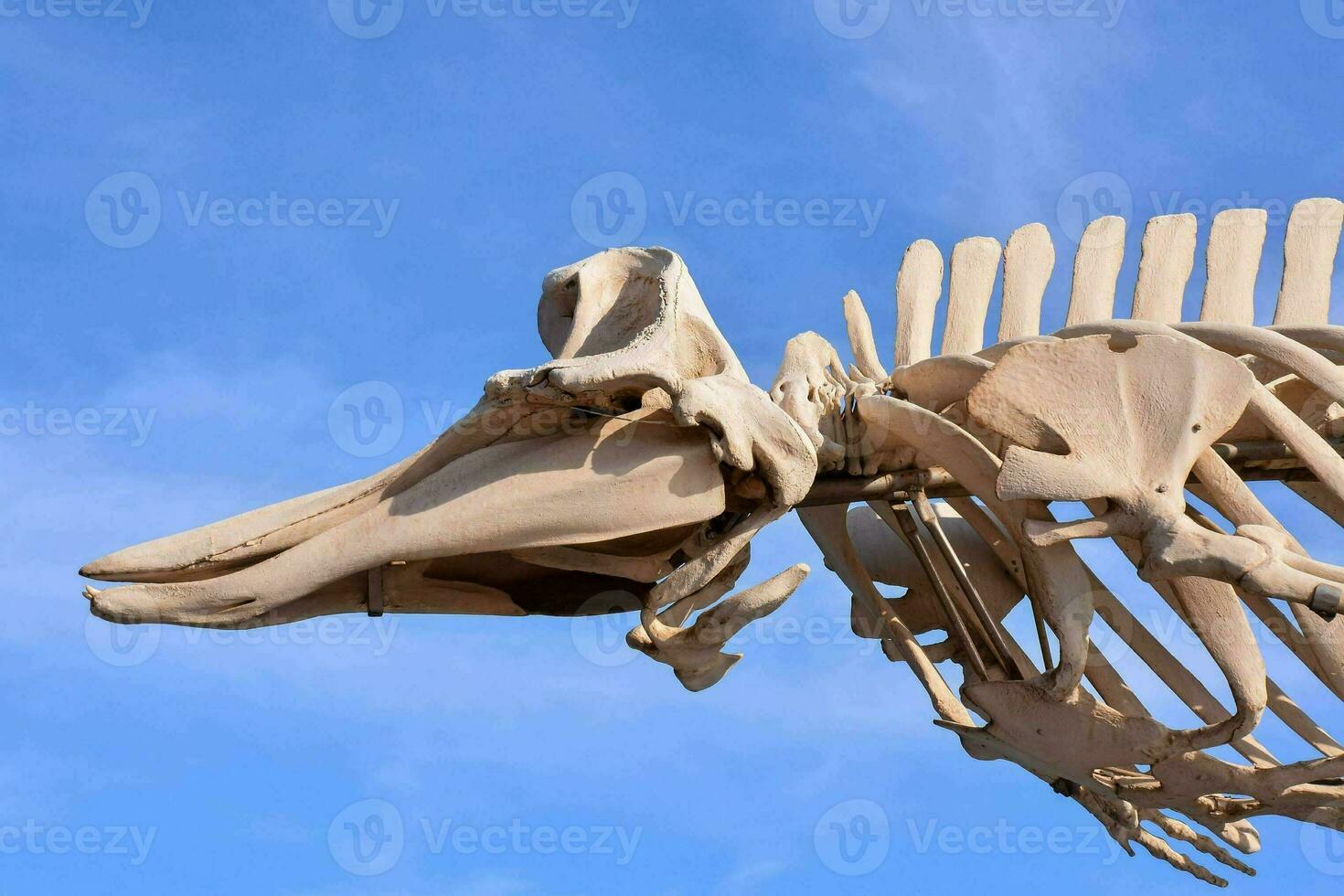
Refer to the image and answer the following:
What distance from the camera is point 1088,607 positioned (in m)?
7.83

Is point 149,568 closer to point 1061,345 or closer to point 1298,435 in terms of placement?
point 1061,345

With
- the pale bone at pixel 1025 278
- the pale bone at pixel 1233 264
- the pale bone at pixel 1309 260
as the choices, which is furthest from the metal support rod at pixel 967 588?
the pale bone at pixel 1309 260

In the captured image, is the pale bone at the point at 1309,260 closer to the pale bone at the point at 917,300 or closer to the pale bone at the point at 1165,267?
the pale bone at the point at 1165,267

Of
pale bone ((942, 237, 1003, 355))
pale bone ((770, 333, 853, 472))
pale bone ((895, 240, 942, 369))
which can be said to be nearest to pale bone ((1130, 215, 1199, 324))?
pale bone ((942, 237, 1003, 355))

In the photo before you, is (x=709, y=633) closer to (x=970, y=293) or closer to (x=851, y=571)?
(x=851, y=571)

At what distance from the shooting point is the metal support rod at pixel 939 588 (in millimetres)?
8562

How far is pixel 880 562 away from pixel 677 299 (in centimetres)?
218

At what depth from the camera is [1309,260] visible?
9070 mm

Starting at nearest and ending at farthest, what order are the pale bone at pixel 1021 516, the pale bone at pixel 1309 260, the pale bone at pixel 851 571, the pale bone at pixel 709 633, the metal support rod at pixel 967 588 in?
the pale bone at pixel 709 633
the pale bone at pixel 1021 516
the metal support rod at pixel 967 588
the pale bone at pixel 851 571
the pale bone at pixel 1309 260

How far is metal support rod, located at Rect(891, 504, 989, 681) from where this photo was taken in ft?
28.1

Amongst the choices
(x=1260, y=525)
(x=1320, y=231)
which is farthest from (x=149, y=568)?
(x=1320, y=231)

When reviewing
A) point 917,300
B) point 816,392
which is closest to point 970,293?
point 917,300

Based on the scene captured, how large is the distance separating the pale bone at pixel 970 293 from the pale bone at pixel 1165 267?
0.72 metres

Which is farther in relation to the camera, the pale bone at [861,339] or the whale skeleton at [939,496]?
the pale bone at [861,339]
